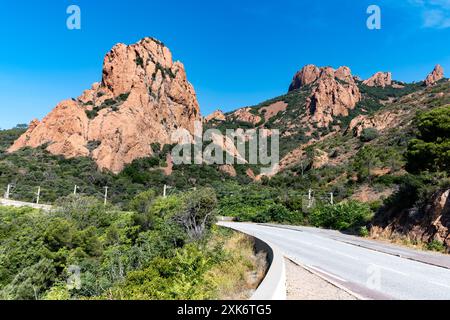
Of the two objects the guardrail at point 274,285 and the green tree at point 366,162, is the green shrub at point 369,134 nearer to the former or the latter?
the green tree at point 366,162

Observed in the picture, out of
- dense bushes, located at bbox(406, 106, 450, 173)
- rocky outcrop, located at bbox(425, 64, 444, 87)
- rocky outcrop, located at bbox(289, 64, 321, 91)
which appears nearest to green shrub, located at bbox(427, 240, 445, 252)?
dense bushes, located at bbox(406, 106, 450, 173)

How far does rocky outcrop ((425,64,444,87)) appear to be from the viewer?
130m

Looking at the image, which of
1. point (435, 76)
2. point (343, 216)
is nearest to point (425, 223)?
point (343, 216)

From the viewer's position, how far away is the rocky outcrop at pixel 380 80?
486 ft

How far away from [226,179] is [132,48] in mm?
41109

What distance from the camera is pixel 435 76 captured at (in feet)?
433

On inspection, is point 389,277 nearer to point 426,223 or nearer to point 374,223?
point 426,223

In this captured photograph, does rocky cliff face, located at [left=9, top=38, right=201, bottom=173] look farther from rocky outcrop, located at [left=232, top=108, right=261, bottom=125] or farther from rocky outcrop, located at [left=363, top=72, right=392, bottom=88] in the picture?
rocky outcrop, located at [left=363, top=72, right=392, bottom=88]

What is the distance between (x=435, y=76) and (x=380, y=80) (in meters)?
22.5

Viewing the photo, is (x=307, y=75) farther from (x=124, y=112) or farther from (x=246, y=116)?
(x=124, y=112)

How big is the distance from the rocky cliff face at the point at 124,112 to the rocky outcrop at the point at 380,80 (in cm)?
9527

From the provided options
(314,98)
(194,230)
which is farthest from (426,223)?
(314,98)

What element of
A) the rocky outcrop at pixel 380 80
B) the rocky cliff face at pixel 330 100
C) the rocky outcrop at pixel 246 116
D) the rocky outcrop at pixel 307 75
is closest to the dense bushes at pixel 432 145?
the rocky cliff face at pixel 330 100

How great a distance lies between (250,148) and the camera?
10356 cm
